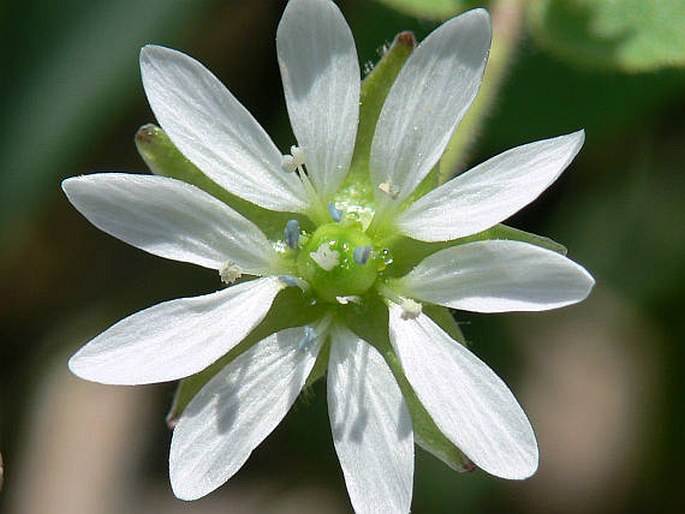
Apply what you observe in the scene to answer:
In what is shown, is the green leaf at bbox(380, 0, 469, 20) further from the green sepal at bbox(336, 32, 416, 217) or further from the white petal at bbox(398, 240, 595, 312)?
the white petal at bbox(398, 240, 595, 312)

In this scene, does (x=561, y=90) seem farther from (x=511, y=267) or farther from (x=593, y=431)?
(x=511, y=267)

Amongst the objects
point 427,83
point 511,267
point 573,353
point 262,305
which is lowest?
point 573,353

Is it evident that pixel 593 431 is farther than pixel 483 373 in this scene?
Yes

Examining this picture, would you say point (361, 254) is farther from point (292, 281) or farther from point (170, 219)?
point (170, 219)

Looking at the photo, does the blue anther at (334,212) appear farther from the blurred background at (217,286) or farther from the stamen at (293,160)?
the blurred background at (217,286)

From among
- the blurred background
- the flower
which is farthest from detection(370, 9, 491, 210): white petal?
the blurred background

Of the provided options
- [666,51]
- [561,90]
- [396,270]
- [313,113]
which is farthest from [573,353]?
[313,113]

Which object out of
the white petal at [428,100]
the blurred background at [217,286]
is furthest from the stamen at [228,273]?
the blurred background at [217,286]
